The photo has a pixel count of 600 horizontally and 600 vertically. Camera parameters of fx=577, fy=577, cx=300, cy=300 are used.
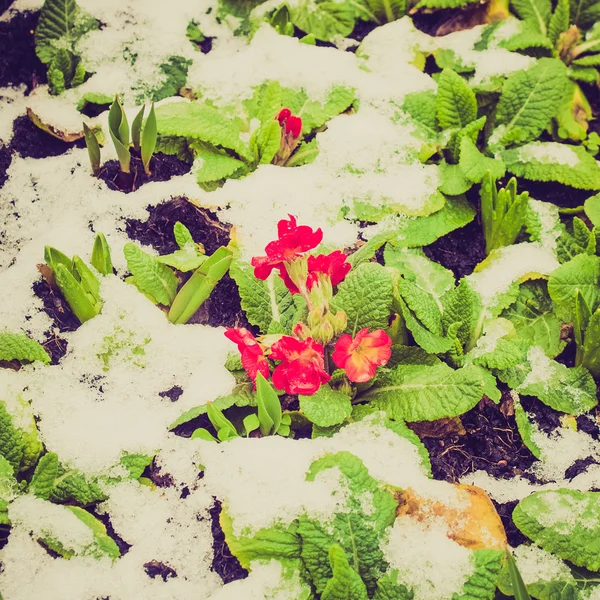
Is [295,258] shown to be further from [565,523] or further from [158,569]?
[565,523]

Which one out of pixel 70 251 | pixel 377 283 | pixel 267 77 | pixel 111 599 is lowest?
pixel 111 599

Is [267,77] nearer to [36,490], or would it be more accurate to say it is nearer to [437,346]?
[437,346]

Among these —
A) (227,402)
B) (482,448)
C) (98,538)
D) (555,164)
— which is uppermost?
(555,164)

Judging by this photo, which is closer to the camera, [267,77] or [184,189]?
[184,189]

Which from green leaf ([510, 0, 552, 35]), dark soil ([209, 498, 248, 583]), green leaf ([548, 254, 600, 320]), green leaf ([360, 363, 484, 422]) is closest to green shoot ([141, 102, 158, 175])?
green leaf ([360, 363, 484, 422])

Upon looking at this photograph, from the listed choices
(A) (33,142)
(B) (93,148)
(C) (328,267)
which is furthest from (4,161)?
(C) (328,267)

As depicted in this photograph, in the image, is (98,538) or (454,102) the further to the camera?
(454,102)

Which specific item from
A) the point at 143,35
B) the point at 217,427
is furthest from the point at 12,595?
the point at 143,35
